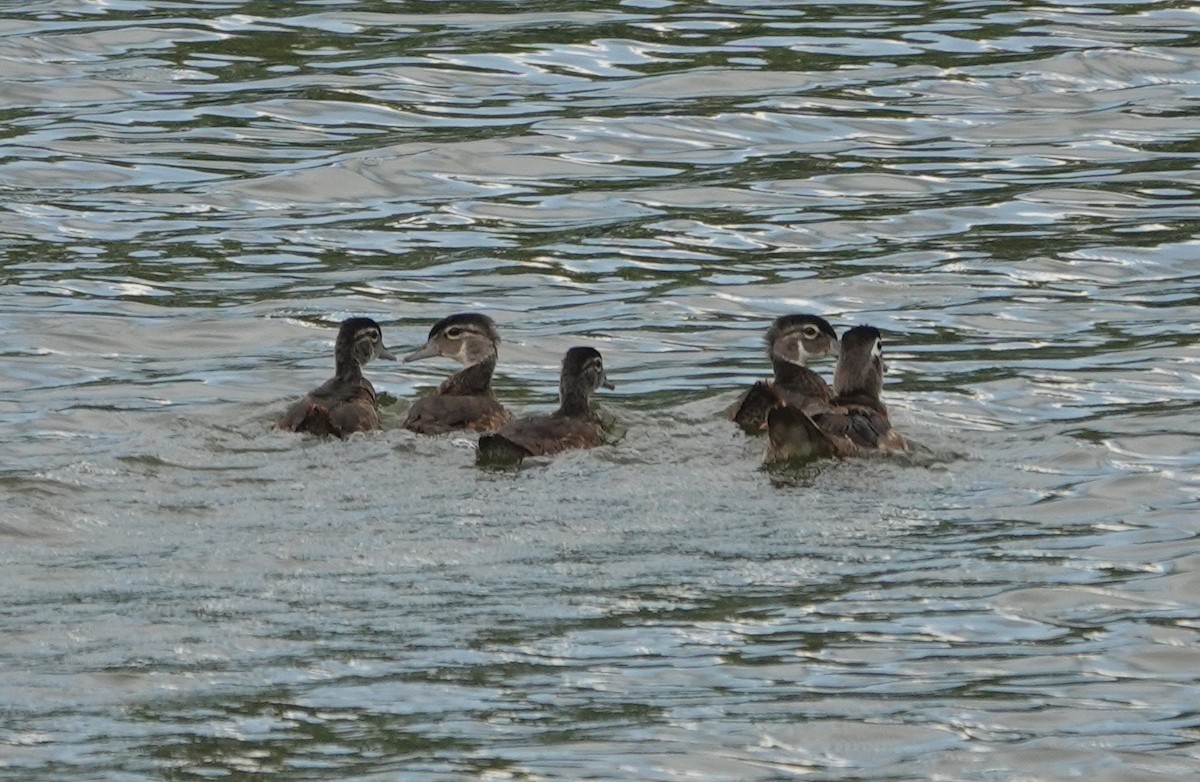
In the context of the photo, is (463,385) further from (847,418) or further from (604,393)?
(847,418)

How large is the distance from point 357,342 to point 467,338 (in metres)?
0.60

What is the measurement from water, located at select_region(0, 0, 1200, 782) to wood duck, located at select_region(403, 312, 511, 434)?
319mm

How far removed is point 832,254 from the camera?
17.0m

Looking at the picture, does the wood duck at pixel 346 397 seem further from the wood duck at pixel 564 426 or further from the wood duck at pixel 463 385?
the wood duck at pixel 564 426

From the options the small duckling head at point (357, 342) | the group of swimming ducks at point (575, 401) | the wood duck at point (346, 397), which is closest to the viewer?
the group of swimming ducks at point (575, 401)

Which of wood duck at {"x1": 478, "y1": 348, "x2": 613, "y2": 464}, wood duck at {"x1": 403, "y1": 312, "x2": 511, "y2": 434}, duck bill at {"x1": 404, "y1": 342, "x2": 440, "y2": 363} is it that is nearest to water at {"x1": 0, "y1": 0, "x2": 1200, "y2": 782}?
wood duck at {"x1": 478, "y1": 348, "x2": 613, "y2": 464}

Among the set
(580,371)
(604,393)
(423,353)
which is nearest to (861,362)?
(580,371)

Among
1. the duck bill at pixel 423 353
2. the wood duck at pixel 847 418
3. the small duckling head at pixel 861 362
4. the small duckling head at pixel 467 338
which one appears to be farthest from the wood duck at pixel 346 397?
the small duckling head at pixel 861 362

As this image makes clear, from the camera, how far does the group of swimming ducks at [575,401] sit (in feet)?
39.0

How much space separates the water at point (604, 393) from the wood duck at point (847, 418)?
0.61 feet

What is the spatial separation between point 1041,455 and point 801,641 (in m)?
3.45

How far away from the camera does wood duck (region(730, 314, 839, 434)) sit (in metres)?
13.2

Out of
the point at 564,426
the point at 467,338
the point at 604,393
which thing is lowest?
the point at 604,393

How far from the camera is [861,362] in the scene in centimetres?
1298
